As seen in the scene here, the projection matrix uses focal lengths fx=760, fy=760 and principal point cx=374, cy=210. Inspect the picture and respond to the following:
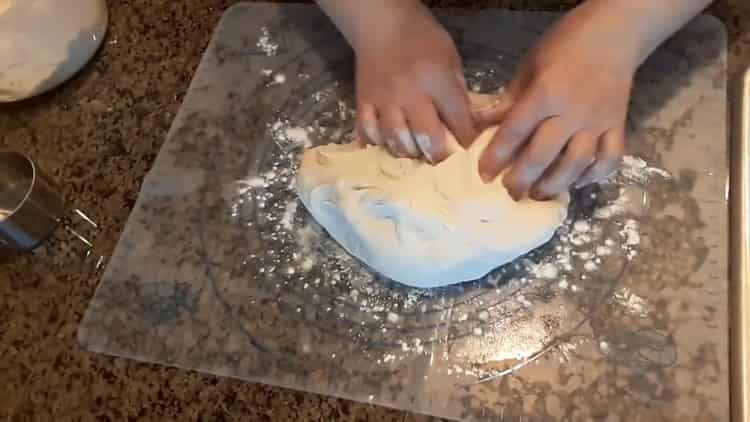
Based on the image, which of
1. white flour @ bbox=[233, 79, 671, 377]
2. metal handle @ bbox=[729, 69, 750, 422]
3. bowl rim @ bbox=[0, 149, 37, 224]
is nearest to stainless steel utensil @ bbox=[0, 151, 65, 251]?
bowl rim @ bbox=[0, 149, 37, 224]

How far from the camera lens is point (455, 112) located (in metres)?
0.67

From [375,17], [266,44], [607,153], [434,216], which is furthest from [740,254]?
[266,44]

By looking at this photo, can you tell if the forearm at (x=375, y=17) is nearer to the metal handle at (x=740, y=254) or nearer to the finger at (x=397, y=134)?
the finger at (x=397, y=134)

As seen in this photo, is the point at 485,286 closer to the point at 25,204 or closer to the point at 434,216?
the point at 434,216

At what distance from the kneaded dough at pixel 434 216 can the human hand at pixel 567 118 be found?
0.02 meters

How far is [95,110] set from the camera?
83 cm

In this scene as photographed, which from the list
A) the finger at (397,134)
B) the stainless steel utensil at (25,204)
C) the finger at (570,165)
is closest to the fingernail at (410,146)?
the finger at (397,134)

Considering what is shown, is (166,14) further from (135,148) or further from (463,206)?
(463,206)

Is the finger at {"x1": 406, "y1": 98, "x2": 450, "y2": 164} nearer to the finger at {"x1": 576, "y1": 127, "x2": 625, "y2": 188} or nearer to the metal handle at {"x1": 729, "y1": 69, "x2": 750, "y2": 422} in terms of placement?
the finger at {"x1": 576, "y1": 127, "x2": 625, "y2": 188}

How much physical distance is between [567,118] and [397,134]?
0.47ft

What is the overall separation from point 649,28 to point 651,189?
0.47 feet

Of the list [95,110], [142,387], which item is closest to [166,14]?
[95,110]

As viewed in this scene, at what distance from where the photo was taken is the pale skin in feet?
2.07

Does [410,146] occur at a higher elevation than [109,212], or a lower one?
higher
